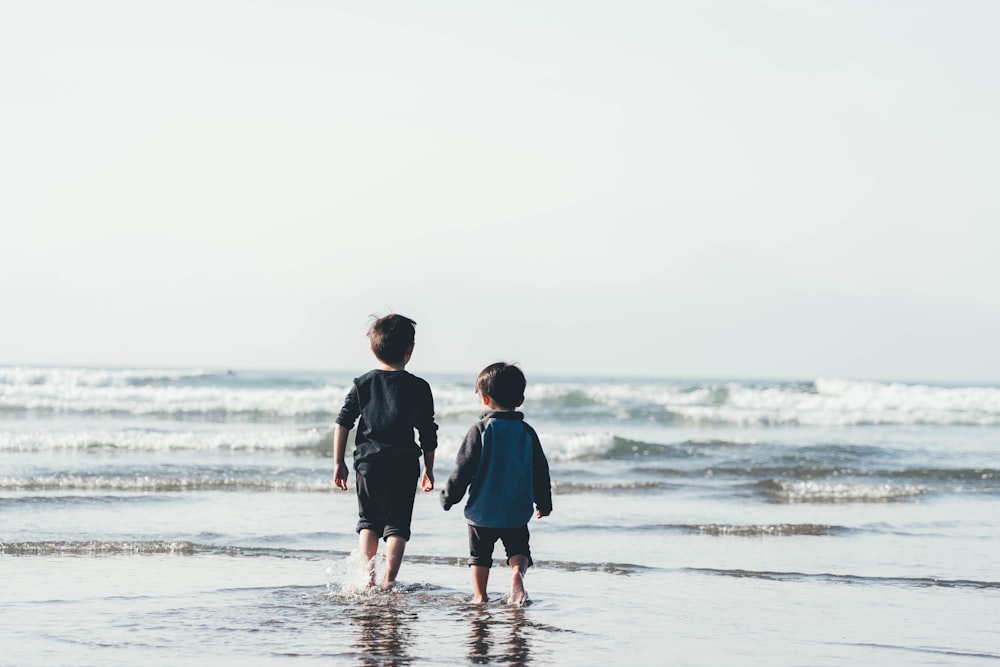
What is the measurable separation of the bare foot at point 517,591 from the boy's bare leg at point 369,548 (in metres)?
0.81

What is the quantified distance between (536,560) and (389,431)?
245cm

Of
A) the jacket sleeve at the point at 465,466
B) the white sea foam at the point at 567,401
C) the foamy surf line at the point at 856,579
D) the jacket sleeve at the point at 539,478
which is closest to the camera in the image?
the jacket sleeve at the point at 465,466

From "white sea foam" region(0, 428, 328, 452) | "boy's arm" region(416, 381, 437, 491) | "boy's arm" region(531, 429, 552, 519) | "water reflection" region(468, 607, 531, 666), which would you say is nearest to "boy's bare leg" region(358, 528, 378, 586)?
"boy's arm" region(416, 381, 437, 491)

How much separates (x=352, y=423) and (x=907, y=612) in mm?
3367

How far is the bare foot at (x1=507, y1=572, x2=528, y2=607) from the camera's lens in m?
6.16

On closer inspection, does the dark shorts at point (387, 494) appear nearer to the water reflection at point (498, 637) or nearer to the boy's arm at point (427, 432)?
the boy's arm at point (427, 432)

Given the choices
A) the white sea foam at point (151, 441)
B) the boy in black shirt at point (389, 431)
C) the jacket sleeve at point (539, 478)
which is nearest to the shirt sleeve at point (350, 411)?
the boy in black shirt at point (389, 431)

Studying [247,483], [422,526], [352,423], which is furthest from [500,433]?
[247,483]

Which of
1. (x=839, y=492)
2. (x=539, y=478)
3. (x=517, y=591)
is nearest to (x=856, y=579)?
(x=517, y=591)

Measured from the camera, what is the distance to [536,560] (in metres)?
A: 8.27

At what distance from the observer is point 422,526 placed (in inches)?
388

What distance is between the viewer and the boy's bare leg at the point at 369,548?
6.37m

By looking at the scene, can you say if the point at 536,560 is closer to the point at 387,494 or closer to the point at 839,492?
the point at 387,494

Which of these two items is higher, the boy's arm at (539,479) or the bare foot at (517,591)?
the boy's arm at (539,479)
